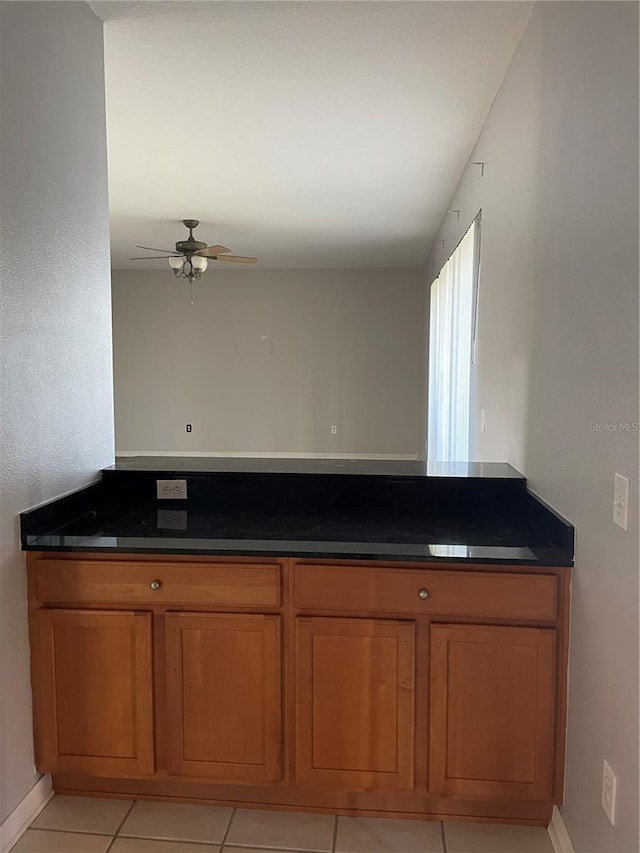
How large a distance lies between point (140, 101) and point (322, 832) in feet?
9.96

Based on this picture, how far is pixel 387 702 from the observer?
1.70m

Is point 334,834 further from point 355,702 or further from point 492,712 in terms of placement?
point 492,712

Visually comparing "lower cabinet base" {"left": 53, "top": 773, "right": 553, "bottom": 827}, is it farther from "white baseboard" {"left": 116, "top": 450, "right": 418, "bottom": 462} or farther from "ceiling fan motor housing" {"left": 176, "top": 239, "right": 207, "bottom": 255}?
"white baseboard" {"left": 116, "top": 450, "right": 418, "bottom": 462}

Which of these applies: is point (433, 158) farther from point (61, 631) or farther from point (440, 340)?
point (61, 631)

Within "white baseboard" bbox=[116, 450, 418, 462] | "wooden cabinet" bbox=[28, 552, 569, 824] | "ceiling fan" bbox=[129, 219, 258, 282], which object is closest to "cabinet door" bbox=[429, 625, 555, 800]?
"wooden cabinet" bbox=[28, 552, 569, 824]

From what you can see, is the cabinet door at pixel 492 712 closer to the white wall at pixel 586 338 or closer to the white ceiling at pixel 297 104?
the white wall at pixel 586 338

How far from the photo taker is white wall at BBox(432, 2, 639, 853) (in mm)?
1259

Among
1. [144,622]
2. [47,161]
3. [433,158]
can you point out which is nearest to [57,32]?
[47,161]

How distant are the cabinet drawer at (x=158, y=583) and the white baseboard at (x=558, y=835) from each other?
1.01 metres

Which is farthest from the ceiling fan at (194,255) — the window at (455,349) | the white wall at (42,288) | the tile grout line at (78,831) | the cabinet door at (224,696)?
the tile grout line at (78,831)

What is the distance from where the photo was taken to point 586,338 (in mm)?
1494

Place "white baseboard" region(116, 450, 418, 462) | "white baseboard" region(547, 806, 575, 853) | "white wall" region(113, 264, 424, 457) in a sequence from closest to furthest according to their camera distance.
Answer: "white baseboard" region(547, 806, 575, 853) < "white wall" region(113, 264, 424, 457) < "white baseboard" region(116, 450, 418, 462)

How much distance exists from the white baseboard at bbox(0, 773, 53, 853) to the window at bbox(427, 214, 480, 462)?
2.42 m

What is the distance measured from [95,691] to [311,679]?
0.66 m
